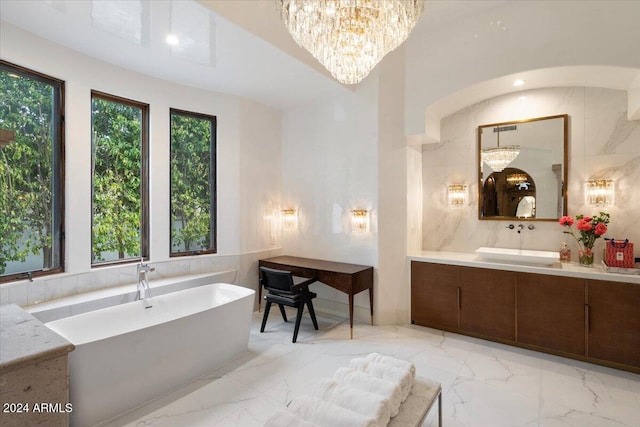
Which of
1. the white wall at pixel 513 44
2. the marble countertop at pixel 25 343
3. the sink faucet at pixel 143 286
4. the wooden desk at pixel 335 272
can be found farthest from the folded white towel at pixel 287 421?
the white wall at pixel 513 44

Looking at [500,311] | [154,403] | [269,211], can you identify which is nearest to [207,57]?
[269,211]

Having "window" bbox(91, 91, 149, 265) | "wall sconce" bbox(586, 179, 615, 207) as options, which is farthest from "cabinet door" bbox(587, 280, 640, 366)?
"window" bbox(91, 91, 149, 265)

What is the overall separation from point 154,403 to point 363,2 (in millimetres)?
3086

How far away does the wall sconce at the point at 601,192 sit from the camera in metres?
3.35

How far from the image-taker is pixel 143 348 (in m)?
2.41

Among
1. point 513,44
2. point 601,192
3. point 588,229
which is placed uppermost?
point 513,44

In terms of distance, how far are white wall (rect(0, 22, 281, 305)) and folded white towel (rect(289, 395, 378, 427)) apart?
2.65 m

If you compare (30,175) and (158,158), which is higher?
(158,158)

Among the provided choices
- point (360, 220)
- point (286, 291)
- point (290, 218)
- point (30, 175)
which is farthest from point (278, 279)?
point (30, 175)

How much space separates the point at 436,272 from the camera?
12.7 feet

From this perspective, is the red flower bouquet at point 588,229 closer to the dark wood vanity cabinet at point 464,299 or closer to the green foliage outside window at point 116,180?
the dark wood vanity cabinet at point 464,299

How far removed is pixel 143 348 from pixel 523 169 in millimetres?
4342

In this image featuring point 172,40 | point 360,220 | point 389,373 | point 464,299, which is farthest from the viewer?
point 360,220

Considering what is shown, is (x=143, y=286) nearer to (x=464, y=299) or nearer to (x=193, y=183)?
(x=193, y=183)
